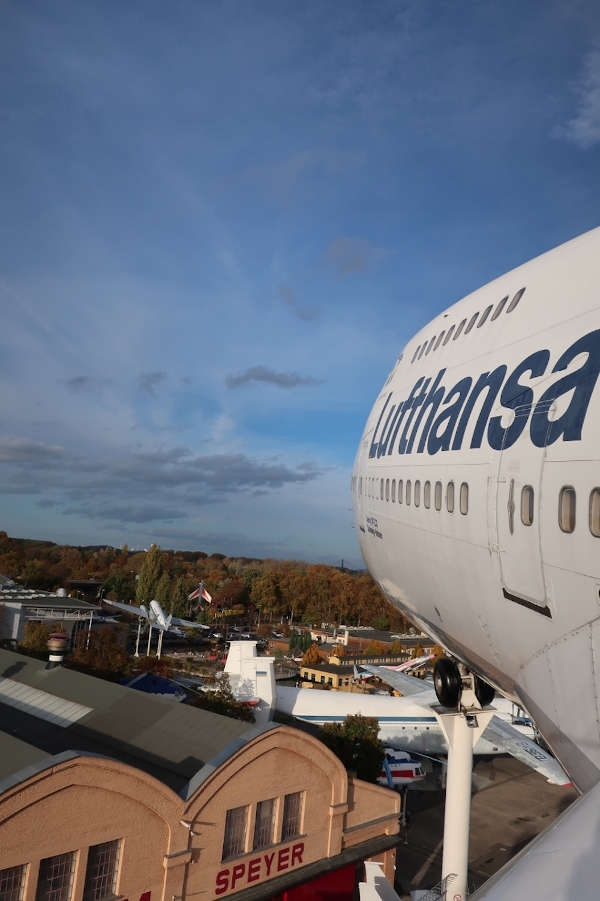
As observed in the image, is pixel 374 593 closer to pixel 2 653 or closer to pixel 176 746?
pixel 2 653

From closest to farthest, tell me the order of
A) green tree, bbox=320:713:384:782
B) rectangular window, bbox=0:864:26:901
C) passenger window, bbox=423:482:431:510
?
passenger window, bbox=423:482:431:510 → rectangular window, bbox=0:864:26:901 → green tree, bbox=320:713:384:782

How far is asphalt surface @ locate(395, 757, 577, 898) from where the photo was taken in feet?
81.3

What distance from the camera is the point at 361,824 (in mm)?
20547

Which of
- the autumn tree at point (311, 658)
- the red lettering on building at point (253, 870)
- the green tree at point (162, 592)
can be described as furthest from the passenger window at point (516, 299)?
the green tree at point (162, 592)

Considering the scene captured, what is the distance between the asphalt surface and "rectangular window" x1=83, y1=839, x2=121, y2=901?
41.6 feet

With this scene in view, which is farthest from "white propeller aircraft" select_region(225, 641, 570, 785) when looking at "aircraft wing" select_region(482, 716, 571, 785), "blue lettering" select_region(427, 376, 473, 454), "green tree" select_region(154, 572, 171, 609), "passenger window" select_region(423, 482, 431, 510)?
"green tree" select_region(154, 572, 171, 609)

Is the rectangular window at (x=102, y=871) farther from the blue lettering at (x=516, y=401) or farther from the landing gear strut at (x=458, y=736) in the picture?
the blue lettering at (x=516, y=401)

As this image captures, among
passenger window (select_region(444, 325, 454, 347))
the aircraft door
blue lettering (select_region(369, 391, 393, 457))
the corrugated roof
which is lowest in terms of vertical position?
the corrugated roof

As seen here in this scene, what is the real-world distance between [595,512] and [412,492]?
506 cm

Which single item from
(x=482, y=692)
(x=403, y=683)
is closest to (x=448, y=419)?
(x=482, y=692)

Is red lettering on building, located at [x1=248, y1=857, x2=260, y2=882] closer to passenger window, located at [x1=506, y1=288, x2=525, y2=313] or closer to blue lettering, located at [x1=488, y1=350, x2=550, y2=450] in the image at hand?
blue lettering, located at [x1=488, y1=350, x2=550, y2=450]

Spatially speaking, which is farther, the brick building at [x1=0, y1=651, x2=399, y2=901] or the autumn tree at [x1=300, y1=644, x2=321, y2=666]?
the autumn tree at [x1=300, y1=644, x2=321, y2=666]

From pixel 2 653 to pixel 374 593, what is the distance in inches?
3391

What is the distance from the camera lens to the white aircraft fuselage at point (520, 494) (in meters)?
5.62
